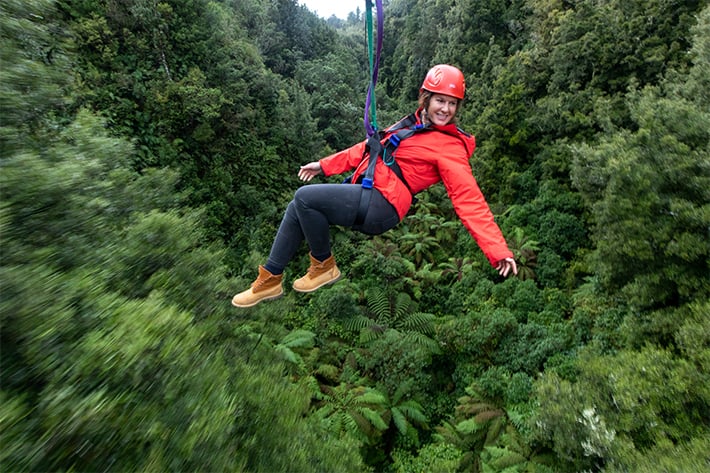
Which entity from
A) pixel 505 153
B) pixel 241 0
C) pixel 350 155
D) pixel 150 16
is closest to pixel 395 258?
pixel 505 153

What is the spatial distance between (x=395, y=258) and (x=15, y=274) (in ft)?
45.5

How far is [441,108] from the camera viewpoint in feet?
9.93

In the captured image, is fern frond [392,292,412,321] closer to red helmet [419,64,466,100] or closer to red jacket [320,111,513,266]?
red jacket [320,111,513,266]

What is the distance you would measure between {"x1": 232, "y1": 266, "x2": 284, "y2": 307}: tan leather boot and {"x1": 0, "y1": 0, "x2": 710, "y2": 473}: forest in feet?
1.68

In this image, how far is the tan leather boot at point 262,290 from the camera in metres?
3.43

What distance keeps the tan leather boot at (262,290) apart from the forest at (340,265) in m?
0.51

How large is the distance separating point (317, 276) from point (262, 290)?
0.50 m

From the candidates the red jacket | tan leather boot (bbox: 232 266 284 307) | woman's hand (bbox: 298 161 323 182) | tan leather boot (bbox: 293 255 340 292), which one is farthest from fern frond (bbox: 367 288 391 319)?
the red jacket

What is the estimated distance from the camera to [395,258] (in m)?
15.2

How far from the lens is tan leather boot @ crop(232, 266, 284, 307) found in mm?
3428

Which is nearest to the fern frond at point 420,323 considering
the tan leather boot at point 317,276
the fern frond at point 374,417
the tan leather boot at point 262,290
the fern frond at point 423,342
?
the fern frond at point 423,342

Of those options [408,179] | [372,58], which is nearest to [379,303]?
[408,179]

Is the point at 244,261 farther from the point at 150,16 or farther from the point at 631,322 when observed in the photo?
the point at 631,322

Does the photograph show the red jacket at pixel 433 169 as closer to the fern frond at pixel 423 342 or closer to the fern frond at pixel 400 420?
the fern frond at pixel 400 420
